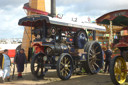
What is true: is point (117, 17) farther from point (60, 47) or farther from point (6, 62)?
point (6, 62)

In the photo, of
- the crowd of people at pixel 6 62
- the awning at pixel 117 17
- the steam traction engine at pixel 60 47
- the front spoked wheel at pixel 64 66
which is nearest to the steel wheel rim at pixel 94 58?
the steam traction engine at pixel 60 47

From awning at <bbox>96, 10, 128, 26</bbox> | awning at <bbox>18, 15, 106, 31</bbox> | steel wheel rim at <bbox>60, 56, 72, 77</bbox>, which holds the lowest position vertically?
steel wheel rim at <bbox>60, 56, 72, 77</bbox>

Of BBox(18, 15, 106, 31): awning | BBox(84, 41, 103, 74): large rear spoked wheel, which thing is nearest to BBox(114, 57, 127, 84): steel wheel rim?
BBox(84, 41, 103, 74): large rear spoked wheel

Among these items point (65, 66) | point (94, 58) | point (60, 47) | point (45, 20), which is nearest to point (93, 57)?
point (94, 58)

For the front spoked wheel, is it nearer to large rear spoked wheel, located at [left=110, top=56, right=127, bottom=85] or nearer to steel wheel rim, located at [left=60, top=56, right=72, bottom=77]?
steel wheel rim, located at [left=60, top=56, right=72, bottom=77]

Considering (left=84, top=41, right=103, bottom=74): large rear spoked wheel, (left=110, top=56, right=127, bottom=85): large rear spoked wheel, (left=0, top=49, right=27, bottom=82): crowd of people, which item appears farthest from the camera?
(left=84, top=41, right=103, bottom=74): large rear spoked wheel

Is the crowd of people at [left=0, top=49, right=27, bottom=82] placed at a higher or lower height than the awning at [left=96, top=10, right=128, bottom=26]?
lower

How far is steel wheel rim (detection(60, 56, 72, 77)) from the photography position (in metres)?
6.84

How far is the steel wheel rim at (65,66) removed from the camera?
6.84 metres

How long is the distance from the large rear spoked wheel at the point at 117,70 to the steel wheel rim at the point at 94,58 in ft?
8.77

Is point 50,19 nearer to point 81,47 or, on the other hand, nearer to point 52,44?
point 52,44

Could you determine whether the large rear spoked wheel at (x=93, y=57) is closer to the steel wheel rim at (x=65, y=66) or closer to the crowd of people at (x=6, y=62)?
the steel wheel rim at (x=65, y=66)

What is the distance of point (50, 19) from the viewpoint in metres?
6.70

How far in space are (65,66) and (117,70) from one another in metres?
2.14
